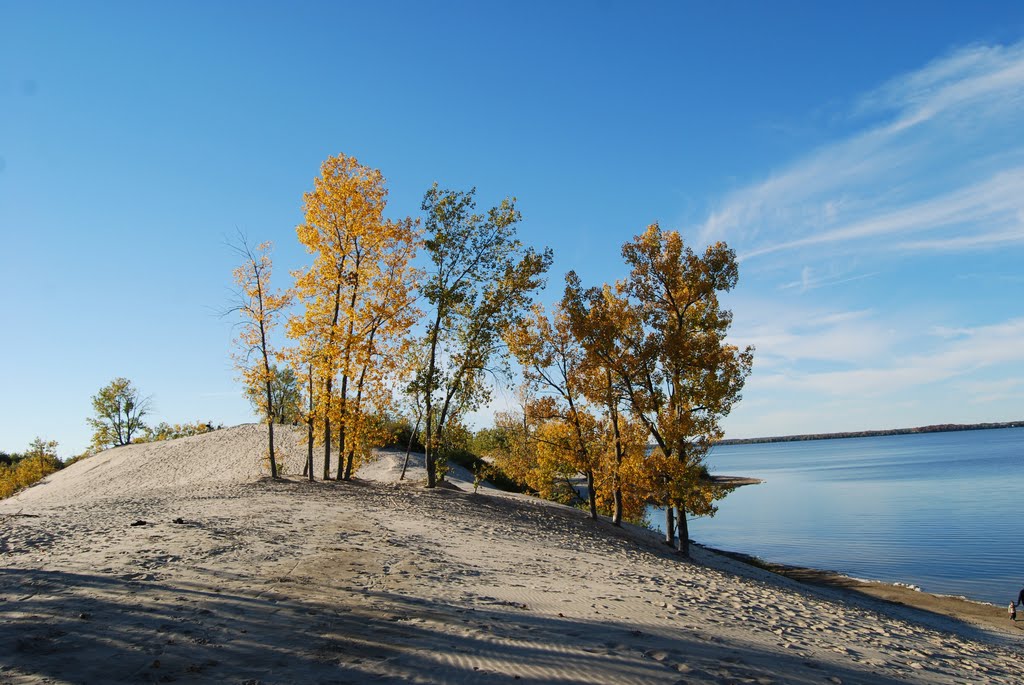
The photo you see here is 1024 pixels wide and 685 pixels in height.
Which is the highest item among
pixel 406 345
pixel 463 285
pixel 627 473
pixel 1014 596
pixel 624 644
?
pixel 463 285

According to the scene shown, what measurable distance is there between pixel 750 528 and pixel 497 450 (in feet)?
97.2

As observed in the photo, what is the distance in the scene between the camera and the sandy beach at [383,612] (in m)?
6.24

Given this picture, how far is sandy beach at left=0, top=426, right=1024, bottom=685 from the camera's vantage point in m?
6.24

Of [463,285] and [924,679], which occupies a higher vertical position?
[463,285]

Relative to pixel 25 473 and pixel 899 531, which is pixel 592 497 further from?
pixel 25 473

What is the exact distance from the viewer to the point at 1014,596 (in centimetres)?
2548

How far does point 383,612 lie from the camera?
8.16 m

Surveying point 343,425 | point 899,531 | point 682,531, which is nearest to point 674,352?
point 682,531

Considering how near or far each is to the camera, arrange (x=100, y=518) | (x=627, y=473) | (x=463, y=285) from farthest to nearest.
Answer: (x=463, y=285), (x=627, y=473), (x=100, y=518)

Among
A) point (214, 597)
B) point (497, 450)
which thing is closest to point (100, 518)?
point (214, 597)

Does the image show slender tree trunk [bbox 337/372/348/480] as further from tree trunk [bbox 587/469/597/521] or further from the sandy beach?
tree trunk [bbox 587/469/597/521]

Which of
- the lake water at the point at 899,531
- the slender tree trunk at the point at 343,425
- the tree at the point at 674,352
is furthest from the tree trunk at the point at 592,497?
the lake water at the point at 899,531

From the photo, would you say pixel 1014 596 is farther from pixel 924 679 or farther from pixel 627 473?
pixel 924 679

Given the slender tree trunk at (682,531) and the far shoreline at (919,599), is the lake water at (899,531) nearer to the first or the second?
the far shoreline at (919,599)
